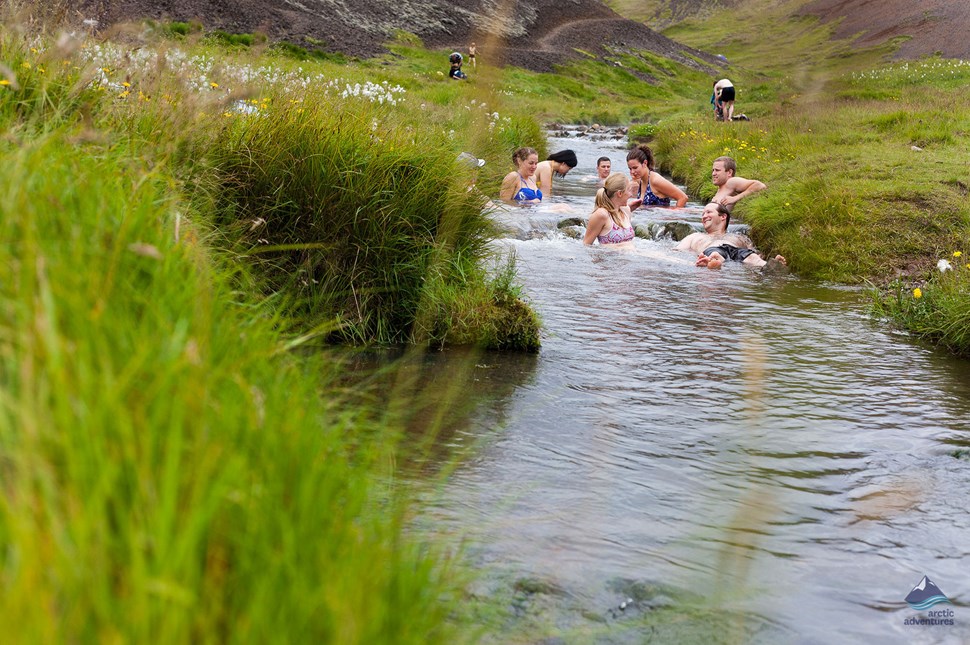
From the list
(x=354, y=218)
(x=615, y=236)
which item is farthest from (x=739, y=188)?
Result: (x=354, y=218)

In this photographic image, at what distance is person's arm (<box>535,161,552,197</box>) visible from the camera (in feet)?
57.2

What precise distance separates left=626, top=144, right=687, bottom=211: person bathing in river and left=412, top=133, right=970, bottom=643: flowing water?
8439mm

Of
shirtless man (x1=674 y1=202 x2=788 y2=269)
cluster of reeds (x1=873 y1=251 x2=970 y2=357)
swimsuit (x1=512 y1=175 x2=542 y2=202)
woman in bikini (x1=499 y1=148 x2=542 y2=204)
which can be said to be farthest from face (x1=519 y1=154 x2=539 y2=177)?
cluster of reeds (x1=873 y1=251 x2=970 y2=357)

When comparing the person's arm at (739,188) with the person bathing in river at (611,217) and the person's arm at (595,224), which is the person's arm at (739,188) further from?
the person's arm at (595,224)

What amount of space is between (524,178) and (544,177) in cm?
107

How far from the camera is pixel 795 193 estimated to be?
1389cm

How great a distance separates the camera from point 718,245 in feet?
41.9

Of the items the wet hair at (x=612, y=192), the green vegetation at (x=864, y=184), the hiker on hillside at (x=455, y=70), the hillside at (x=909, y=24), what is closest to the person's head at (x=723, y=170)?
the green vegetation at (x=864, y=184)

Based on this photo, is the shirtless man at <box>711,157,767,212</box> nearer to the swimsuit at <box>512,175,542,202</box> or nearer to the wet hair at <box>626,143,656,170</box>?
the wet hair at <box>626,143,656,170</box>

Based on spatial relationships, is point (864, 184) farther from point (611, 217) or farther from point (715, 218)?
point (611, 217)

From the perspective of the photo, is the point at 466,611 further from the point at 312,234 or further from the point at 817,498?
the point at 312,234

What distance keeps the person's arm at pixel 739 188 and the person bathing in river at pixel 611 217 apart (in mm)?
2560

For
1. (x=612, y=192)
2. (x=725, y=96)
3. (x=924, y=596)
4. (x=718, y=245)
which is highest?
(x=725, y=96)

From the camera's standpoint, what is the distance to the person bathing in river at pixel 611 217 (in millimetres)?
13273
